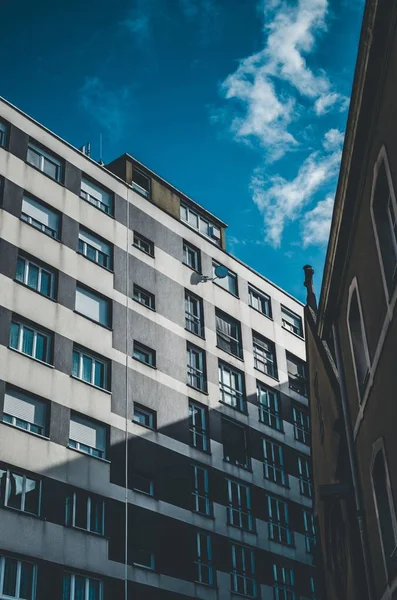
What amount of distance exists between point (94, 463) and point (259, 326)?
14063 millimetres

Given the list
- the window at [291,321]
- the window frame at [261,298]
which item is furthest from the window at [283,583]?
the window at [291,321]

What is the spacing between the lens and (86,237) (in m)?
30.5

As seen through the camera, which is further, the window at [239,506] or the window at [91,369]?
the window at [239,506]

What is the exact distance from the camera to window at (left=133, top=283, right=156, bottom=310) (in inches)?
1241

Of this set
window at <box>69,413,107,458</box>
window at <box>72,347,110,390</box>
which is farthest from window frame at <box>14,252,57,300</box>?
window at <box>69,413,107,458</box>

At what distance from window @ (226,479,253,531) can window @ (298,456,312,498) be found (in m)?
4.13

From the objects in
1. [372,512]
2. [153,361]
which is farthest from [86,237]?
[372,512]

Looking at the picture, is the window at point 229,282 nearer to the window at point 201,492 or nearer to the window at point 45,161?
the window at point 45,161

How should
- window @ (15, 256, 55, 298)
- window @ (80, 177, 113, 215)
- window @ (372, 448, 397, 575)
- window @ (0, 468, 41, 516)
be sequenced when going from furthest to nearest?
1. window @ (80, 177, 113, 215)
2. window @ (15, 256, 55, 298)
3. window @ (0, 468, 41, 516)
4. window @ (372, 448, 397, 575)

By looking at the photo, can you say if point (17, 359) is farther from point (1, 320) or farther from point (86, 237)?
point (86, 237)

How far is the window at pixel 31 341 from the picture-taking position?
25.8 meters

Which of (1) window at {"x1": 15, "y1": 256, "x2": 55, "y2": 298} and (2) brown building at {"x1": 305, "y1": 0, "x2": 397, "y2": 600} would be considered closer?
(2) brown building at {"x1": 305, "y1": 0, "x2": 397, "y2": 600}

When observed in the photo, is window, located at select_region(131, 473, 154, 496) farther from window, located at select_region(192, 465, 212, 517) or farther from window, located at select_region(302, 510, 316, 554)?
window, located at select_region(302, 510, 316, 554)

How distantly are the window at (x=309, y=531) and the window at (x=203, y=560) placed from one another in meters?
6.64
